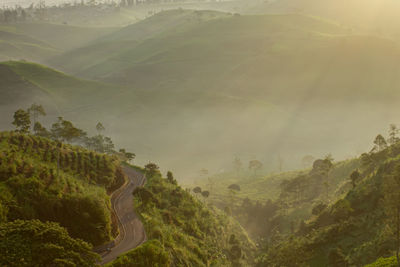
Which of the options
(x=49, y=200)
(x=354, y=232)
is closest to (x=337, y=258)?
(x=354, y=232)

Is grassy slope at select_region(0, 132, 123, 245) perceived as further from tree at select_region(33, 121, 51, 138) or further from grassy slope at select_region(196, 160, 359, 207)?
grassy slope at select_region(196, 160, 359, 207)

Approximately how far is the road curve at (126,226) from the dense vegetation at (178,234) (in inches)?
48.7

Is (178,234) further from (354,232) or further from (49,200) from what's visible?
(354,232)

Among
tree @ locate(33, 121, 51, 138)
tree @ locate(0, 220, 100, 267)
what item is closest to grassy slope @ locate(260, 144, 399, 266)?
tree @ locate(0, 220, 100, 267)

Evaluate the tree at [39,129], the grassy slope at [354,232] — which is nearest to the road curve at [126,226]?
the grassy slope at [354,232]

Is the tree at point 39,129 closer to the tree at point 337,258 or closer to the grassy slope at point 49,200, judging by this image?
the grassy slope at point 49,200

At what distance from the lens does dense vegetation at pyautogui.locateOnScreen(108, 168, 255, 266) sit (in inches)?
1571

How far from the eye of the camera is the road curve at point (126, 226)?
41.8 m

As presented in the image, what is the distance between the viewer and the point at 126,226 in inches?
1934

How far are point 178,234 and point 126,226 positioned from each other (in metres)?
9.57

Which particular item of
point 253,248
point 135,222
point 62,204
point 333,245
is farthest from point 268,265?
point 62,204

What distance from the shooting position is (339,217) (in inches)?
2643

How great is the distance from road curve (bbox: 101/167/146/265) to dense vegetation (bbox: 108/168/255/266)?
4.06 ft

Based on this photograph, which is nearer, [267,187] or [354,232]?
[354,232]
